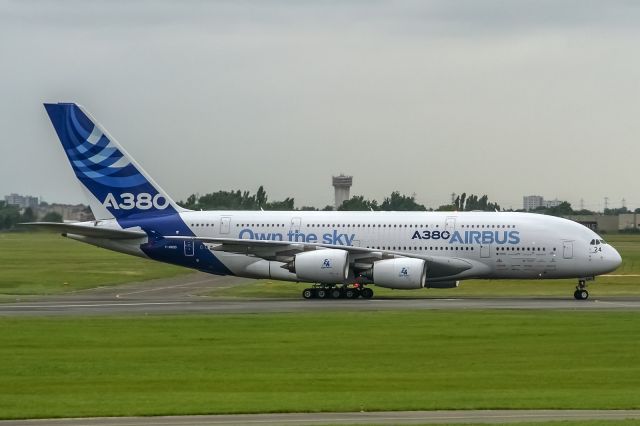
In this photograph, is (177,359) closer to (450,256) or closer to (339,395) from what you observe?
(339,395)

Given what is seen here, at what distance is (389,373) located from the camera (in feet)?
95.0

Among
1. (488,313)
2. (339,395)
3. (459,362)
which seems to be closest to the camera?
(339,395)

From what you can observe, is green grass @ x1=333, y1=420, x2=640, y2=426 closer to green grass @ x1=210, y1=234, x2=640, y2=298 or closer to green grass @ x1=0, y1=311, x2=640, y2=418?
green grass @ x1=0, y1=311, x2=640, y2=418

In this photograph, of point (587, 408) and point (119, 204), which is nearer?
point (587, 408)

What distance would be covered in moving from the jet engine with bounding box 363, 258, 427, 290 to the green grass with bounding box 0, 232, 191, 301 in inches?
664

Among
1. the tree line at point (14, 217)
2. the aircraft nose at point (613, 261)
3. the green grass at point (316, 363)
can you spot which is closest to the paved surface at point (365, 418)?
the green grass at point (316, 363)

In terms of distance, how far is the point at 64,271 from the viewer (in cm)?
8012

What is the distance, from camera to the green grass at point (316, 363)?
2411cm

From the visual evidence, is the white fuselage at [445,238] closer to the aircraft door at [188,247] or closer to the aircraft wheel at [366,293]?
the aircraft door at [188,247]

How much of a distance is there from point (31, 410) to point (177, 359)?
8853 millimetres

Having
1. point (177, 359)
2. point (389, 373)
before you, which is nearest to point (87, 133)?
point (177, 359)

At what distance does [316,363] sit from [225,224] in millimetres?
27639

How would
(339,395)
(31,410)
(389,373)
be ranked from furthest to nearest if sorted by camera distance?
(389,373) < (339,395) < (31,410)

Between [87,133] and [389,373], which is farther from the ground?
[87,133]
